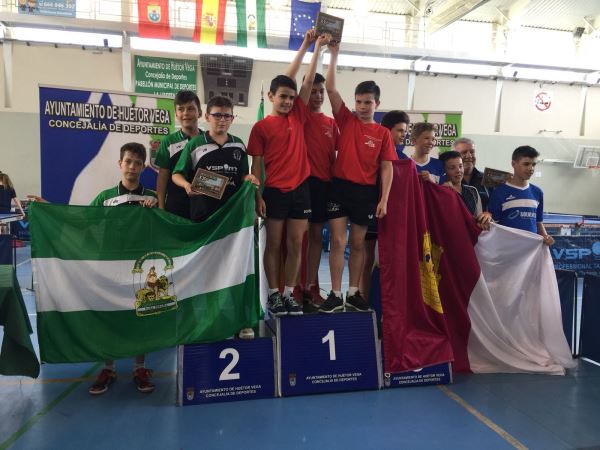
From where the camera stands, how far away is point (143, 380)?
3.21m

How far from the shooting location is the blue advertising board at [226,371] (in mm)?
2961

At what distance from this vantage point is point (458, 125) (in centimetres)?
620

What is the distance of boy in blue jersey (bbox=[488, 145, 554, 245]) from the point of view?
151 inches

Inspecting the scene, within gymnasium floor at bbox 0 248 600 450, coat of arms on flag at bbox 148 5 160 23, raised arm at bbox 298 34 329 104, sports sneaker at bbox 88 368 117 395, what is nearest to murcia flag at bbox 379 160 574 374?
gymnasium floor at bbox 0 248 600 450

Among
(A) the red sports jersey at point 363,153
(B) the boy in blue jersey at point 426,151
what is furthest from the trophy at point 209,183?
(B) the boy in blue jersey at point 426,151

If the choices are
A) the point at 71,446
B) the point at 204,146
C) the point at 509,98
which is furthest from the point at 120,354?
the point at 509,98

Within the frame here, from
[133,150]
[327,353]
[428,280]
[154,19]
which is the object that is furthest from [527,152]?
[154,19]

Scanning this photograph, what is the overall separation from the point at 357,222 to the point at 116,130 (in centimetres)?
274

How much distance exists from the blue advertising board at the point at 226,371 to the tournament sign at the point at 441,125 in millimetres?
3974

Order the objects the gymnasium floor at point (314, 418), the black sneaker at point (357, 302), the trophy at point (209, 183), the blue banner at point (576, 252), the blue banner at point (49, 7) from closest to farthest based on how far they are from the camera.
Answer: the gymnasium floor at point (314, 418) < the trophy at point (209, 183) < the black sneaker at point (357, 302) < the blue banner at point (576, 252) < the blue banner at point (49, 7)

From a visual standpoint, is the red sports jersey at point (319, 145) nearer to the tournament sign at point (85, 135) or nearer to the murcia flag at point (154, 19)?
the tournament sign at point (85, 135)

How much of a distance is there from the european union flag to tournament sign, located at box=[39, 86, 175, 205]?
576 cm

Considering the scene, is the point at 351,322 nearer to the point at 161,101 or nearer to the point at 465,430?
the point at 465,430

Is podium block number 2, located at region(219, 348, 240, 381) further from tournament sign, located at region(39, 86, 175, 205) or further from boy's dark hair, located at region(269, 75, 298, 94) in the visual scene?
tournament sign, located at region(39, 86, 175, 205)
